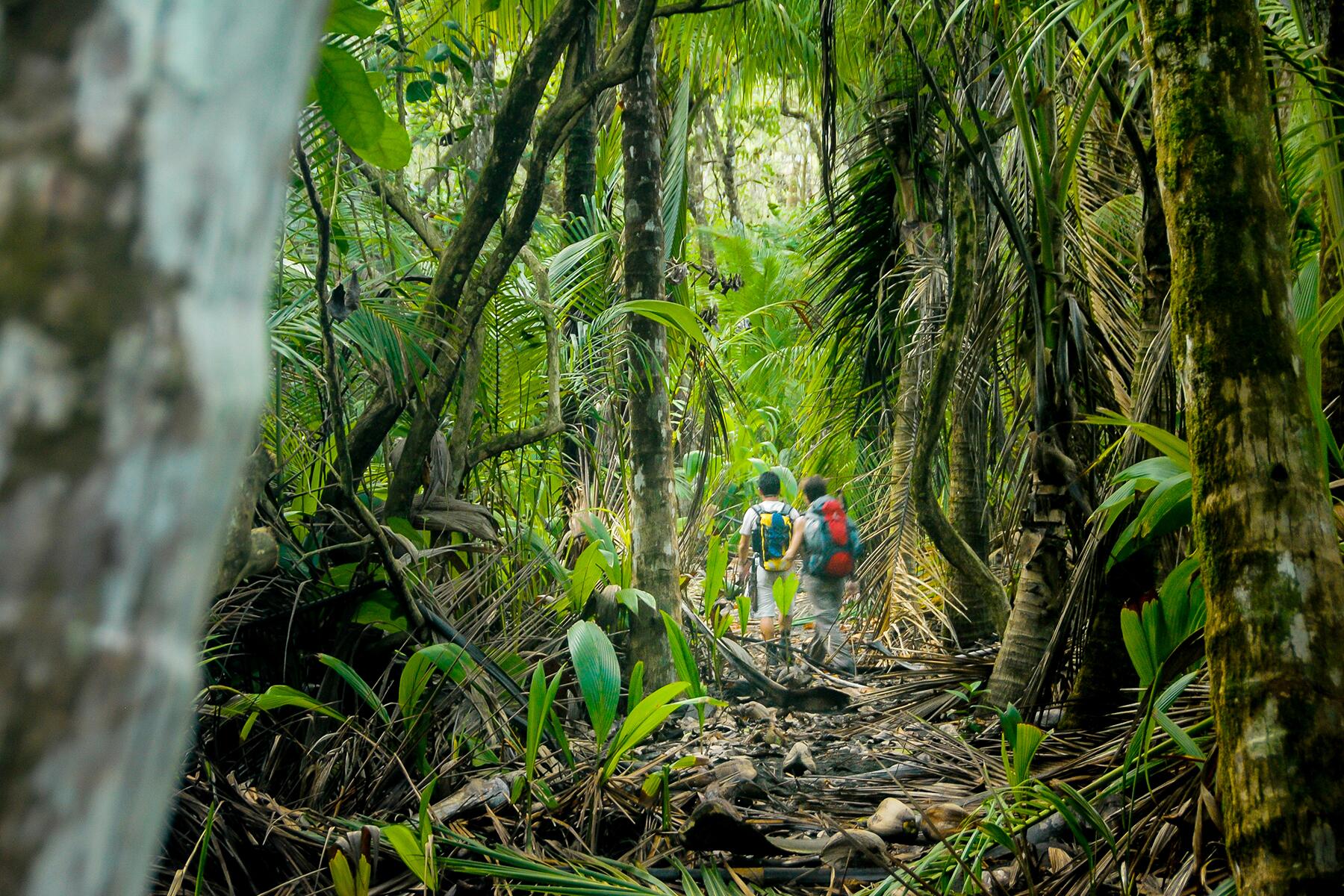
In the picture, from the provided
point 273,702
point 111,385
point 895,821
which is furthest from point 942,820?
point 111,385

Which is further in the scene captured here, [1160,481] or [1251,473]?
[1160,481]

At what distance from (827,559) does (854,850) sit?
3.76 m

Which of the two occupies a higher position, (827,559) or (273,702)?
(827,559)

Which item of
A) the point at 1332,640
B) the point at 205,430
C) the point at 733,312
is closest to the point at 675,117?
the point at 1332,640

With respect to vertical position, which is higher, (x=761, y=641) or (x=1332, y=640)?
(x=1332, y=640)

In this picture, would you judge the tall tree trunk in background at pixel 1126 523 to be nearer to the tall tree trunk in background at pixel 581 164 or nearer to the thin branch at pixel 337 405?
the thin branch at pixel 337 405

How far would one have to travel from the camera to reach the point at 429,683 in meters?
3.15

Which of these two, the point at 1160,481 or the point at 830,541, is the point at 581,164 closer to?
the point at 830,541

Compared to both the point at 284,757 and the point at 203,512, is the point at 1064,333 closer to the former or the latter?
the point at 284,757

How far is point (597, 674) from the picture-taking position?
288 cm

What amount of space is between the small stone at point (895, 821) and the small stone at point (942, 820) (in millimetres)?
35

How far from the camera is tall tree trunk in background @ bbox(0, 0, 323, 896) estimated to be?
0.86 feet

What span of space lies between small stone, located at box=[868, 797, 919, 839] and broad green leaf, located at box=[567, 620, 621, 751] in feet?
2.53

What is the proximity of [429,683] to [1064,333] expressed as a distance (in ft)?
7.90
